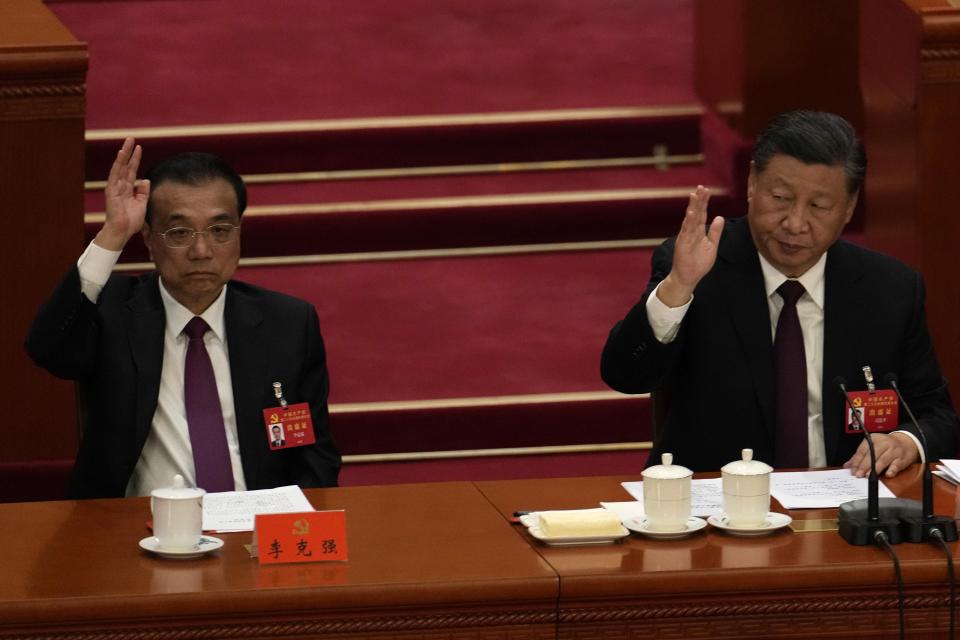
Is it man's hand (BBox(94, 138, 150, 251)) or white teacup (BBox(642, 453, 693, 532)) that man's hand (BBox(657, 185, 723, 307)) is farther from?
man's hand (BBox(94, 138, 150, 251))

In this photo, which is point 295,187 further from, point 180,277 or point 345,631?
point 345,631

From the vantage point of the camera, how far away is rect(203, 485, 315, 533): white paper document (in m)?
3.08

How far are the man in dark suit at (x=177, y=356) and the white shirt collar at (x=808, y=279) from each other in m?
1.01

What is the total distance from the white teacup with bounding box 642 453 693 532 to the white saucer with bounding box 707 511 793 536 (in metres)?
0.07

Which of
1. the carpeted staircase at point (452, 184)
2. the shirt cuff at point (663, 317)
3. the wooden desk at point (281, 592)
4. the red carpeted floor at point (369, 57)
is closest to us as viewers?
the wooden desk at point (281, 592)

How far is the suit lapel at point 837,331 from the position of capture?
368cm

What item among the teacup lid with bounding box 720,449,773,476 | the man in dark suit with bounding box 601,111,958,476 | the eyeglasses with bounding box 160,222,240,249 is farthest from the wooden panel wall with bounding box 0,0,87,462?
the teacup lid with bounding box 720,449,773,476

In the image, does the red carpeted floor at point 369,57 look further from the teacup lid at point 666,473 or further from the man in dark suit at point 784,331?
the teacup lid at point 666,473

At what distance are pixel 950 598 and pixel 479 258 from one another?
3056 millimetres

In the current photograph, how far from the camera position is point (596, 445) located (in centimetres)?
493

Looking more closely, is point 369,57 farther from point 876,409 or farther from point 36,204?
point 876,409

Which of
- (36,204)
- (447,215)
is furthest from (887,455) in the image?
(447,215)

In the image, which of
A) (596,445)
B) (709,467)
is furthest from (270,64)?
(709,467)

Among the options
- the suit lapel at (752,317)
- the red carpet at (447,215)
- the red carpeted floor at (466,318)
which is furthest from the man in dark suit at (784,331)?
the red carpet at (447,215)
